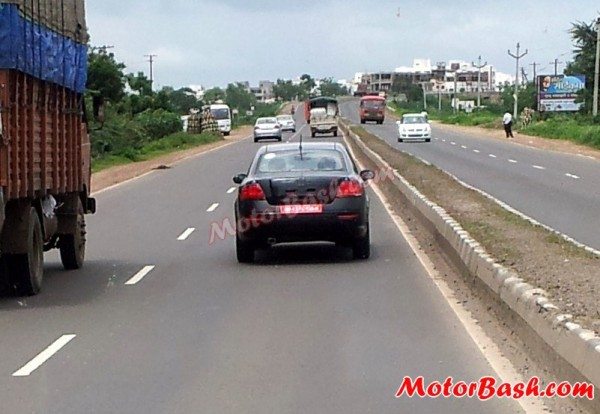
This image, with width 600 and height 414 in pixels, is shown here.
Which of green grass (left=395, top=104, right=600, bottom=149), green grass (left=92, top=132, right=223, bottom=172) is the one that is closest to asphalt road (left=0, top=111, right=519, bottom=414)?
green grass (left=92, top=132, right=223, bottom=172)

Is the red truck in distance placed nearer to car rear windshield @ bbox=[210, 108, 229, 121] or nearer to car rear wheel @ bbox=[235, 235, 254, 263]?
car rear windshield @ bbox=[210, 108, 229, 121]

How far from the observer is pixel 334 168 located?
16.3m

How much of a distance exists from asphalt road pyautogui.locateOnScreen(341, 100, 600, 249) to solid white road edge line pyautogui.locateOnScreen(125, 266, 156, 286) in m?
6.19

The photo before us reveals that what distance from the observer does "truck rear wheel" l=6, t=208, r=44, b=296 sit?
12883 mm

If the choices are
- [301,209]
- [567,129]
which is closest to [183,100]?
[567,129]

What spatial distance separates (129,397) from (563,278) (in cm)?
492

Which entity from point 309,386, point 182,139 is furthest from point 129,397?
point 182,139

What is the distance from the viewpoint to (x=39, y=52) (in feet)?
42.7

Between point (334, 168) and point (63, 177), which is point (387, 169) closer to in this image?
point (334, 168)

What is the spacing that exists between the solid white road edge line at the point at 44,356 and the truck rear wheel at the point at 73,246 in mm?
5321

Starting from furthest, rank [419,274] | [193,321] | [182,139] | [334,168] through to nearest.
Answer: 1. [182,139]
2. [334,168]
3. [419,274]
4. [193,321]

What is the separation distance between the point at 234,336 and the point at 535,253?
4.46m

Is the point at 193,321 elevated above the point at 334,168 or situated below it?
below

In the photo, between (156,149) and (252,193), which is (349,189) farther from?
(156,149)
